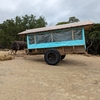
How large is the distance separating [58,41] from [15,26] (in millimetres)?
15057

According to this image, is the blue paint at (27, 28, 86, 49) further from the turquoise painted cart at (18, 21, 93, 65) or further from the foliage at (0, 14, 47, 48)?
the foliage at (0, 14, 47, 48)

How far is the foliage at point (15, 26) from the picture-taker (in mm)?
21578

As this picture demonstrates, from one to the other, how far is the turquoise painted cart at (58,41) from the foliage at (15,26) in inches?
502

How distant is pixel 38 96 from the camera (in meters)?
3.64

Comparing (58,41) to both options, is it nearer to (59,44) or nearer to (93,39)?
(59,44)

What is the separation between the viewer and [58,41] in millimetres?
8656

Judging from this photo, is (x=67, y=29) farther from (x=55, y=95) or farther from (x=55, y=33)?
(x=55, y=95)

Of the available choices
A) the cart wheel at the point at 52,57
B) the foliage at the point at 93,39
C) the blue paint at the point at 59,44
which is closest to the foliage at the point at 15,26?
the foliage at the point at 93,39

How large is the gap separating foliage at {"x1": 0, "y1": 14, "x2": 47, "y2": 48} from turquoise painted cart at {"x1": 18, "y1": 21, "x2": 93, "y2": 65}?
502 inches

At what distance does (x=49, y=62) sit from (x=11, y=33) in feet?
49.6

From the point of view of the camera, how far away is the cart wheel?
832cm

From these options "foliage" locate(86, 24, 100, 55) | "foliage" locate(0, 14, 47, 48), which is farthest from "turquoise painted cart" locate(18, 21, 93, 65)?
"foliage" locate(0, 14, 47, 48)

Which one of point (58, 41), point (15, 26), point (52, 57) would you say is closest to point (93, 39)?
point (58, 41)

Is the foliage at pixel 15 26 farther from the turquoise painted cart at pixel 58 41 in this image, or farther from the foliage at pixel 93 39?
the turquoise painted cart at pixel 58 41
